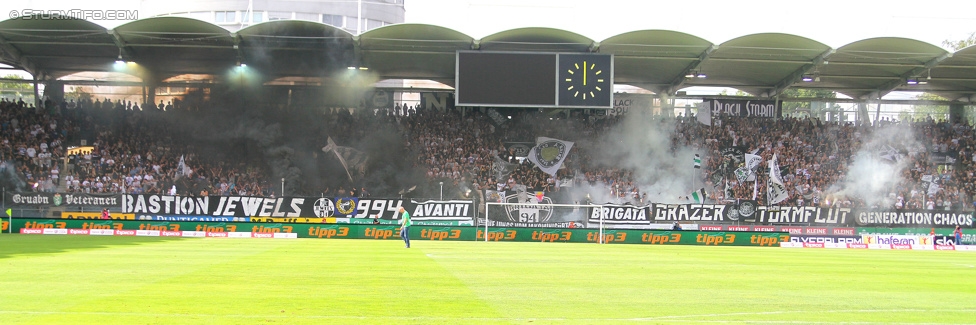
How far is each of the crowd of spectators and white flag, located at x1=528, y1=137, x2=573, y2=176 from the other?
16.0 inches

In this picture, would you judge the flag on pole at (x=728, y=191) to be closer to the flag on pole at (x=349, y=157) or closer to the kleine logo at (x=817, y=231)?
the kleine logo at (x=817, y=231)

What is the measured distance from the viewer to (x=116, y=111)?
42.7 m

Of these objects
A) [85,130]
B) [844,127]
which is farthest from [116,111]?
[844,127]

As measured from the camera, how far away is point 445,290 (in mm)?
13008

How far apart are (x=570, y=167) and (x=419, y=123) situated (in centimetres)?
856

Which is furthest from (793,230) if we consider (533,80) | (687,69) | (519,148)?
(519,148)

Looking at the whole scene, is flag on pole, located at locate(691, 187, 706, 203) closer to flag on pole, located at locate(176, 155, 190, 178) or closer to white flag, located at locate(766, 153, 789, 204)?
white flag, located at locate(766, 153, 789, 204)

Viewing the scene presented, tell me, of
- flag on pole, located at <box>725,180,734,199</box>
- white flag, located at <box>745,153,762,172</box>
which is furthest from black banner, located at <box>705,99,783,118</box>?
flag on pole, located at <box>725,180,734,199</box>

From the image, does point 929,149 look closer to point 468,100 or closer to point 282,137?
point 468,100

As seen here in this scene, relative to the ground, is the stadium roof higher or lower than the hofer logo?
higher

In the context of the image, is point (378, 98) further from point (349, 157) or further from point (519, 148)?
point (519, 148)

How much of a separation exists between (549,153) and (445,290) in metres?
30.8

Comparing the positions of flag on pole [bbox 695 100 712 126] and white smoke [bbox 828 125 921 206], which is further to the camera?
flag on pole [bbox 695 100 712 126]

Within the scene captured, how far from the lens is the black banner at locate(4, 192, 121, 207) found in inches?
1369
